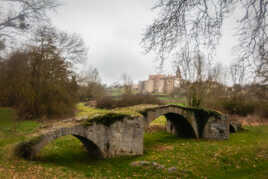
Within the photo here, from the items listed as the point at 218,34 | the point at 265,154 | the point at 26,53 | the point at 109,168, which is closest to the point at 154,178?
the point at 109,168

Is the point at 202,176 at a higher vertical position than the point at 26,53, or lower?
lower

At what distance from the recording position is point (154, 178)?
6.73 m

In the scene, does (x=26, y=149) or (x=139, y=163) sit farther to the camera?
(x=139, y=163)

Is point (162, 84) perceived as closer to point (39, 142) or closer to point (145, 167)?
point (145, 167)

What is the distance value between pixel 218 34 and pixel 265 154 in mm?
8227

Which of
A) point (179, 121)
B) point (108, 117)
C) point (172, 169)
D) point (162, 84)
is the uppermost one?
point (162, 84)

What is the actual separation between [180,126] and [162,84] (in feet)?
125

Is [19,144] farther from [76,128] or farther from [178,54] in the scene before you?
[178,54]

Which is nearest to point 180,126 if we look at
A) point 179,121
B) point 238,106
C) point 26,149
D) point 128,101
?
point 179,121

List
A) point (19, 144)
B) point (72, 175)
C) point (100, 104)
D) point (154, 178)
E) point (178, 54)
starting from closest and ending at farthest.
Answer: point (178, 54), point (72, 175), point (19, 144), point (154, 178), point (100, 104)

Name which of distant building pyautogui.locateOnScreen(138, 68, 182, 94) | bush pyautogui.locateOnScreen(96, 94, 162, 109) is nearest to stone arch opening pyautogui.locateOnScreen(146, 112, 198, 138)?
distant building pyautogui.locateOnScreen(138, 68, 182, 94)

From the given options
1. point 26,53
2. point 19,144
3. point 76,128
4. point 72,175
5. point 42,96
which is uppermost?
point 26,53

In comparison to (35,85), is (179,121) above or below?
below

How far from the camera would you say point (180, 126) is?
14.7 metres
